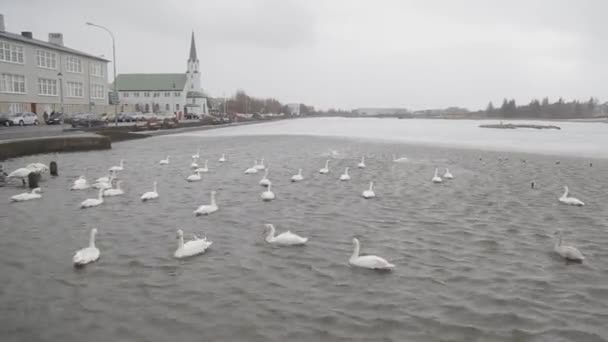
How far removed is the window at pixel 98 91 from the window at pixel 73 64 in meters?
4.69

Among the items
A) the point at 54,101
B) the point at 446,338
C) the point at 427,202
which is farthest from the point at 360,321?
the point at 54,101

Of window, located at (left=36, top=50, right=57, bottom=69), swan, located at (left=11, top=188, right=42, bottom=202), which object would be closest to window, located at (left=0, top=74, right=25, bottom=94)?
window, located at (left=36, top=50, right=57, bottom=69)

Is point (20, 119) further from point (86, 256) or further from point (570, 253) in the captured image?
point (570, 253)

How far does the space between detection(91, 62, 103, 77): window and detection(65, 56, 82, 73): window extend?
11.4 feet

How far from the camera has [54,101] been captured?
66.8 m

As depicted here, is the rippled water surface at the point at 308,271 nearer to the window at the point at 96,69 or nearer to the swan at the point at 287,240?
the swan at the point at 287,240

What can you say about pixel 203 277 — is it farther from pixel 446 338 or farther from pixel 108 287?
pixel 446 338

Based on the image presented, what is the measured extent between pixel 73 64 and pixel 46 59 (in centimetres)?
713

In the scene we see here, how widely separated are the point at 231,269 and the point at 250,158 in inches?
1003

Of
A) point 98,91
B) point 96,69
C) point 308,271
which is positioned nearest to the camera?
point 308,271

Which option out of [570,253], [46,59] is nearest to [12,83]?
[46,59]

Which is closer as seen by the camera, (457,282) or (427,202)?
(457,282)

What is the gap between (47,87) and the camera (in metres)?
65.8

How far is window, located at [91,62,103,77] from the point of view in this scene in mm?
77850
